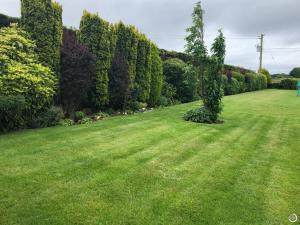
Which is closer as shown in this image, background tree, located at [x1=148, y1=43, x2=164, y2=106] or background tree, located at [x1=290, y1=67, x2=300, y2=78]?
background tree, located at [x1=148, y1=43, x2=164, y2=106]

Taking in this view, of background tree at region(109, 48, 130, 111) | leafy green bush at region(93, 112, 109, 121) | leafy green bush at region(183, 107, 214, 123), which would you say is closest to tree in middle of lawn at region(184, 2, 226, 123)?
leafy green bush at region(183, 107, 214, 123)

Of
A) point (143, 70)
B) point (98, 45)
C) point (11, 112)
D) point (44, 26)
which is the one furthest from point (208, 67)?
point (11, 112)

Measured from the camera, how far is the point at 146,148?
6496 millimetres

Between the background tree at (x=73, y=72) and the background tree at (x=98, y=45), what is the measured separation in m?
0.83

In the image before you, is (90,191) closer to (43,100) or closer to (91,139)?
(91,139)

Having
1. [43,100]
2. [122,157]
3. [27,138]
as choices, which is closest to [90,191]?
[122,157]

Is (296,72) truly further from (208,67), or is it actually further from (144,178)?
(144,178)

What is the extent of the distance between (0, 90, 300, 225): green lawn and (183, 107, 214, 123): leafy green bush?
2209 mm

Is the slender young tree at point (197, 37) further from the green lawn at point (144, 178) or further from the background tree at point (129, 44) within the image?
the green lawn at point (144, 178)

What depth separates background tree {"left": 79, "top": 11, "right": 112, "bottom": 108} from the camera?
1131 cm

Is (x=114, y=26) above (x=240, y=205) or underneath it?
above

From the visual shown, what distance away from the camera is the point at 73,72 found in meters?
9.73

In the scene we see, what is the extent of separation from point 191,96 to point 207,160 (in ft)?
42.7

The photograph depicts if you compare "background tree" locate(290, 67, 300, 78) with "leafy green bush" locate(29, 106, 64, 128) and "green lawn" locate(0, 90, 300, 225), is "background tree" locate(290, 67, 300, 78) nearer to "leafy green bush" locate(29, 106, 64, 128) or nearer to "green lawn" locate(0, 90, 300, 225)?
"green lawn" locate(0, 90, 300, 225)
